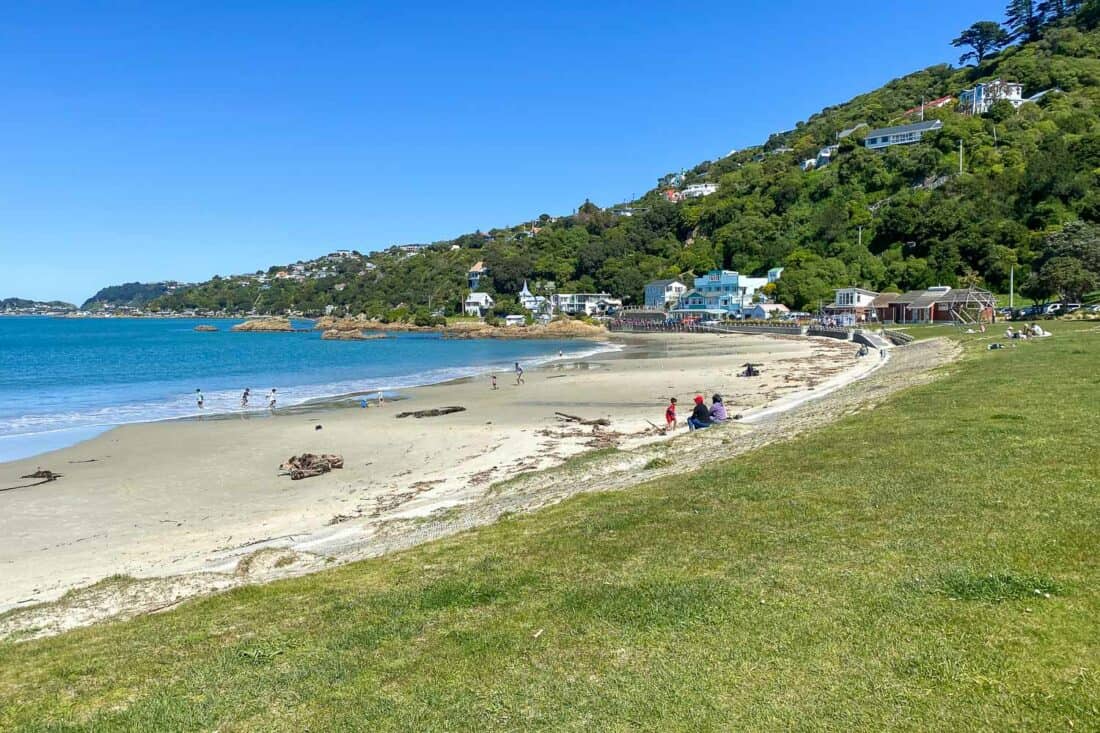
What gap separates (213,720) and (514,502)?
8.33 metres

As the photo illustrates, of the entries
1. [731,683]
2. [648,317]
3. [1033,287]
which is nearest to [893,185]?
[648,317]

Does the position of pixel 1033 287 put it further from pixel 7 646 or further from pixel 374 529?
pixel 7 646

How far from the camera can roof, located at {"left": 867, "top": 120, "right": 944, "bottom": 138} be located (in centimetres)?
13888

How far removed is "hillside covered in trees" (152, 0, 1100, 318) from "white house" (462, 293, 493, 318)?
6.33 meters

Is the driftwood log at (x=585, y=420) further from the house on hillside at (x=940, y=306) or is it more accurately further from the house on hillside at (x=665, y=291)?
the house on hillside at (x=665, y=291)

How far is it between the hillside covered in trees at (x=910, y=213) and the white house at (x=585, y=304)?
462cm

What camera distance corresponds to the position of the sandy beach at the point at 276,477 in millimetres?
12578

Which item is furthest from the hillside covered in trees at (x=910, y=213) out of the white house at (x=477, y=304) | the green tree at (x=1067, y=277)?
the white house at (x=477, y=304)

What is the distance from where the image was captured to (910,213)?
109250 mm

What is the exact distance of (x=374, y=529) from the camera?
13.2 m

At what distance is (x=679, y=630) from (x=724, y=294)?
406 ft

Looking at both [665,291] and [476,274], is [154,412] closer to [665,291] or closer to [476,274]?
[665,291]

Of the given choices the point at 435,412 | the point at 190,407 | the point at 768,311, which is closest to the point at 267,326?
the point at 768,311

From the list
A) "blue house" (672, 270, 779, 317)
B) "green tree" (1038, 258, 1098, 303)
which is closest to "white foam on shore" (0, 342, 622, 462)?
"green tree" (1038, 258, 1098, 303)
